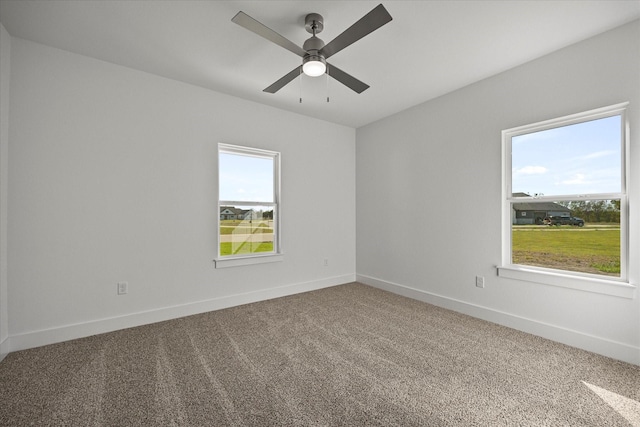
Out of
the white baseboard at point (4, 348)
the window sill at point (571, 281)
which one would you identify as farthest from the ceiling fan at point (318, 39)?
the white baseboard at point (4, 348)

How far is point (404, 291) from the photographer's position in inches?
158

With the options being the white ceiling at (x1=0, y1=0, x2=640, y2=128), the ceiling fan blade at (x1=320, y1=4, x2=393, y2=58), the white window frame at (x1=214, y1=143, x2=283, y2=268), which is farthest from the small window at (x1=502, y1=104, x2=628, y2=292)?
the white window frame at (x1=214, y1=143, x2=283, y2=268)

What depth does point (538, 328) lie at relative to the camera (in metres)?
2.69

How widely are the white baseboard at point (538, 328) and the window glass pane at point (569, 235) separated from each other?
0.58 m

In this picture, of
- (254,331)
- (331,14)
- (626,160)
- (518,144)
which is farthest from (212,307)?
(626,160)

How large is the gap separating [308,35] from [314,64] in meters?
0.53

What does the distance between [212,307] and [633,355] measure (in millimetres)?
4022

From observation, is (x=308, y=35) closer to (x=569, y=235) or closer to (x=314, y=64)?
(x=314, y=64)

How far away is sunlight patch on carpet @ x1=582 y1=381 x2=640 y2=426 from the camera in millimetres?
Answer: 1614

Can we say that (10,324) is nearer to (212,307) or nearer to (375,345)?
(212,307)

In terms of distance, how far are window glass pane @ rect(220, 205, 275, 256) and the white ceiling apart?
161cm

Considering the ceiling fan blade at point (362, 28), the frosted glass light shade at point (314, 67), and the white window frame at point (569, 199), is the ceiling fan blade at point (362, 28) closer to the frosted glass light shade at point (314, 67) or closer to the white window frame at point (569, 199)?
the frosted glass light shade at point (314, 67)

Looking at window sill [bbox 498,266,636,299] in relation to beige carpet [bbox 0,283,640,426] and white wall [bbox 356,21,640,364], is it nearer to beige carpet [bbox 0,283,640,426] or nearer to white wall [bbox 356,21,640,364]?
white wall [bbox 356,21,640,364]

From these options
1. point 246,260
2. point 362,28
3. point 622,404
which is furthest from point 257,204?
point 622,404
